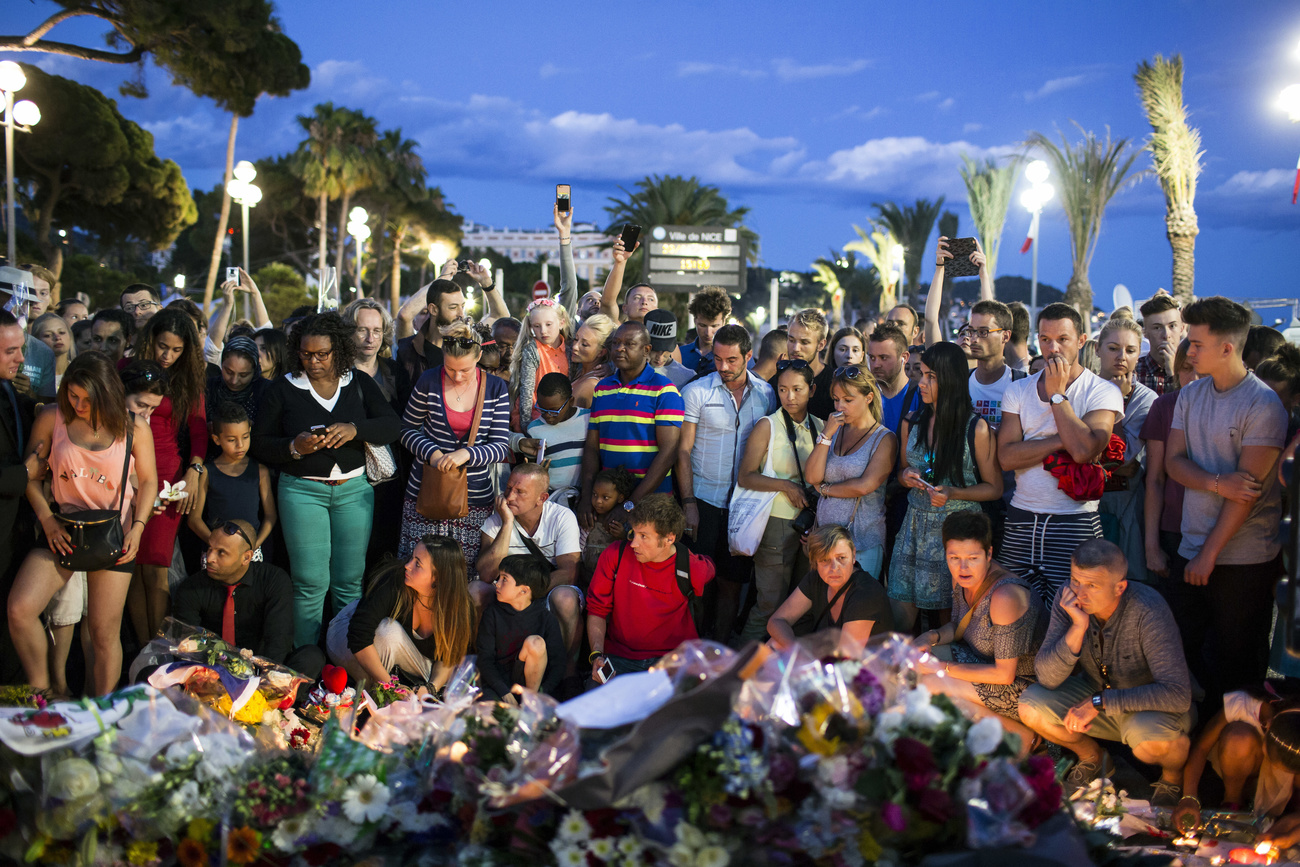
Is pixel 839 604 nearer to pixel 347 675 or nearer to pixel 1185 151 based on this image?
pixel 347 675

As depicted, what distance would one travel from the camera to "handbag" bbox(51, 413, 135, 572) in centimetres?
426

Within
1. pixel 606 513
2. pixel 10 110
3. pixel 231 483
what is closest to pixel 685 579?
pixel 606 513

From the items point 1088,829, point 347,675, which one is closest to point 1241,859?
point 1088,829

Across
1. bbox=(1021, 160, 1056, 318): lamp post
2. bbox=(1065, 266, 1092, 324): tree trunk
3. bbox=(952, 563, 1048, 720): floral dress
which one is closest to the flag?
bbox=(1021, 160, 1056, 318): lamp post

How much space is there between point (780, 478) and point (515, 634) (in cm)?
167

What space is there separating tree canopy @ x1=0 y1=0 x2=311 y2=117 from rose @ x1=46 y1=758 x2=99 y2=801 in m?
15.9

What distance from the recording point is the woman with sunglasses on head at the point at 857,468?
4812 millimetres

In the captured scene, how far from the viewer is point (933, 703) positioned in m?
2.02

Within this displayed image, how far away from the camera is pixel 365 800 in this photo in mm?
2131

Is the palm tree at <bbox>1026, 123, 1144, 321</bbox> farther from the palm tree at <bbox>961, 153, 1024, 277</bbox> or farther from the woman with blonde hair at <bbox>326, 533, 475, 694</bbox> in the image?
the woman with blonde hair at <bbox>326, 533, 475, 694</bbox>

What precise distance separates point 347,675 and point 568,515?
55.3 inches

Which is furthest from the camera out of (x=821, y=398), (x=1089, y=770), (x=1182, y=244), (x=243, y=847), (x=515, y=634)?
(x=1182, y=244)

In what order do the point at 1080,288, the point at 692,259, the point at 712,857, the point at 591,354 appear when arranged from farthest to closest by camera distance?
the point at 1080,288
the point at 692,259
the point at 591,354
the point at 712,857

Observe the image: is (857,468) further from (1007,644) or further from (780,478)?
(1007,644)
